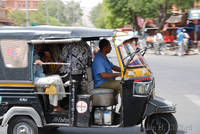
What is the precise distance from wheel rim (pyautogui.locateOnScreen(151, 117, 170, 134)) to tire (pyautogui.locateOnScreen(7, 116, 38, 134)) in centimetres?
181

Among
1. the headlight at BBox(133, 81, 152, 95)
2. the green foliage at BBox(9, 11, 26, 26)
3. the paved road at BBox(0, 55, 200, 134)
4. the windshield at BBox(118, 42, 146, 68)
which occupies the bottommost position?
the paved road at BBox(0, 55, 200, 134)

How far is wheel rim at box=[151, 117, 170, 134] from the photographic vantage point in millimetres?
5318

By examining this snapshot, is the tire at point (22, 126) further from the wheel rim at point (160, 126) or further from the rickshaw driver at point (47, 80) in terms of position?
the wheel rim at point (160, 126)

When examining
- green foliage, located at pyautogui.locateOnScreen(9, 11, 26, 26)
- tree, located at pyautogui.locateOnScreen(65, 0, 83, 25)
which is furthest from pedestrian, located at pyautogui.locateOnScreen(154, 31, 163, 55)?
tree, located at pyautogui.locateOnScreen(65, 0, 83, 25)

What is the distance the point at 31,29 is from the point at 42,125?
4.79 ft

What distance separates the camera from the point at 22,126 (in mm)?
5410

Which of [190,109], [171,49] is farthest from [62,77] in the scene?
[171,49]

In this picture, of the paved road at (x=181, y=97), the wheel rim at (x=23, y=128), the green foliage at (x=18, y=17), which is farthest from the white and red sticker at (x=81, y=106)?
the green foliage at (x=18, y=17)

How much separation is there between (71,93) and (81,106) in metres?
0.24

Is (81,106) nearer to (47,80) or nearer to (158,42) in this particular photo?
(47,80)

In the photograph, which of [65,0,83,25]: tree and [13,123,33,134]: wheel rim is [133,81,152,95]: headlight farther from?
[65,0,83,25]: tree

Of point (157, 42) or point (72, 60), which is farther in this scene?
point (157, 42)

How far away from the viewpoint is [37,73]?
529cm

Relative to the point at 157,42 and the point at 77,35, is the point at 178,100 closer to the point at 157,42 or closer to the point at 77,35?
the point at 77,35
